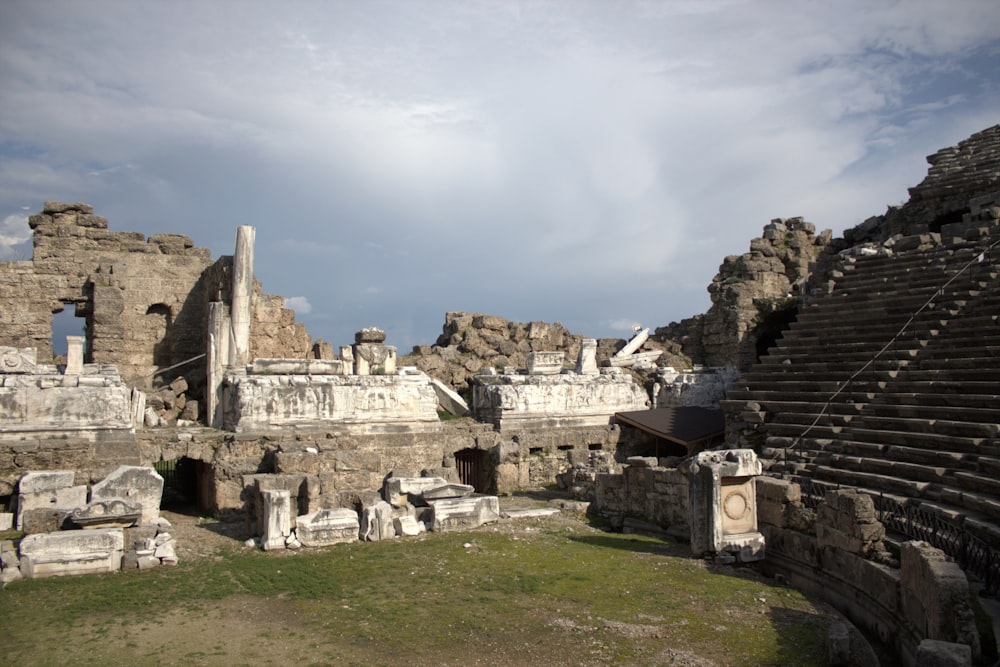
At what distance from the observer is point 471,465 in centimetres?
1755

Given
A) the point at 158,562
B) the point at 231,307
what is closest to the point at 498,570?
the point at 158,562

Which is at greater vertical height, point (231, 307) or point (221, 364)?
point (231, 307)

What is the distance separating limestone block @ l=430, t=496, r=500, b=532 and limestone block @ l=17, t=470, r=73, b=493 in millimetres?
5442

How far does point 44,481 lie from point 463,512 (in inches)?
245

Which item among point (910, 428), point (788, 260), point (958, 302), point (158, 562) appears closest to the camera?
point (158, 562)

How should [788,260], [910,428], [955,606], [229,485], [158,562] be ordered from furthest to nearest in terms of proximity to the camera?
[788,260] → [229,485] → [910,428] → [158,562] → [955,606]

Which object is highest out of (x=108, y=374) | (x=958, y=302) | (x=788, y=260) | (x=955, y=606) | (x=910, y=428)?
(x=788, y=260)

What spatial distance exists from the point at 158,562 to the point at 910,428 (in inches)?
425

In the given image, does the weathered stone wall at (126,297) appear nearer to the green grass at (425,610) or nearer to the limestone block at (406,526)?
the limestone block at (406,526)

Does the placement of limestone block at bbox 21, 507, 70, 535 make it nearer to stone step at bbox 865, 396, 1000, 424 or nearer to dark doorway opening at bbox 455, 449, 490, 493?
dark doorway opening at bbox 455, 449, 490, 493

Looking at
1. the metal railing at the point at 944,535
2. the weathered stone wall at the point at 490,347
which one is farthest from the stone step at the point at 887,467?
the weathered stone wall at the point at 490,347

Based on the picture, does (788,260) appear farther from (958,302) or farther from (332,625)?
(332,625)

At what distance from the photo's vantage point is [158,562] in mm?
9969

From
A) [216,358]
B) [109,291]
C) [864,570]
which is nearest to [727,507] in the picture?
[864,570]
